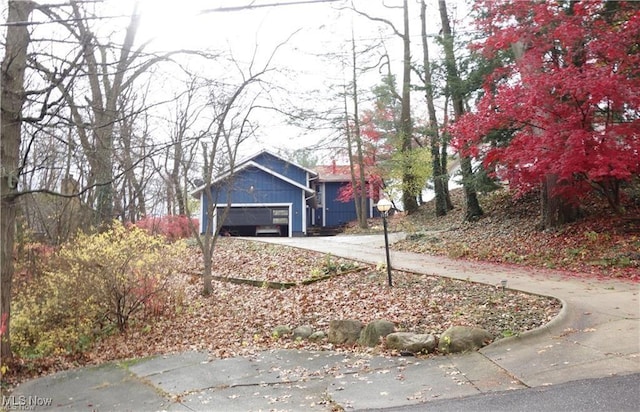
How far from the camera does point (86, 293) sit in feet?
25.3

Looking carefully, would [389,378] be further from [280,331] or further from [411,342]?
[280,331]

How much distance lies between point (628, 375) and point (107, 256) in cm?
706

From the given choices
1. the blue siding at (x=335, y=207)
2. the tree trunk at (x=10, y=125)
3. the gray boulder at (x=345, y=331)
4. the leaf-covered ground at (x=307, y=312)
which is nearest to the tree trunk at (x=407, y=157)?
the blue siding at (x=335, y=207)

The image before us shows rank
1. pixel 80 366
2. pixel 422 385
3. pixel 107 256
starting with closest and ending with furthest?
pixel 422 385 → pixel 80 366 → pixel 107 256

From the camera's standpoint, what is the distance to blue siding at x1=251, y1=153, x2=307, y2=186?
28.5m

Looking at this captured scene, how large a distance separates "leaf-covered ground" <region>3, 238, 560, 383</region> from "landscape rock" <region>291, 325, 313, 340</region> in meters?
0.14

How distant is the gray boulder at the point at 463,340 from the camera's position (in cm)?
584

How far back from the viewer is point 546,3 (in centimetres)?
1029

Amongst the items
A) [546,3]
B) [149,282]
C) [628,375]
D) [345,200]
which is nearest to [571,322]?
[628,375]

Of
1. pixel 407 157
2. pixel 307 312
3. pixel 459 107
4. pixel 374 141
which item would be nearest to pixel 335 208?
pixel 374 141

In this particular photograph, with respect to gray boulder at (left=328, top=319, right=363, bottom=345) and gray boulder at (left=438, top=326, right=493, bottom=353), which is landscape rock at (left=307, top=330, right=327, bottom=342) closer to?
gray boulder at (left=328, top=319, right=363, bottom=345)

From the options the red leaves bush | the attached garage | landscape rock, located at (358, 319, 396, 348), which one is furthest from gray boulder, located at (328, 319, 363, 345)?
the attached garage

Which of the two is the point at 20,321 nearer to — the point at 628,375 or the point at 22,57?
the point at 22,57

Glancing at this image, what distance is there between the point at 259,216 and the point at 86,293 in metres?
19.5
